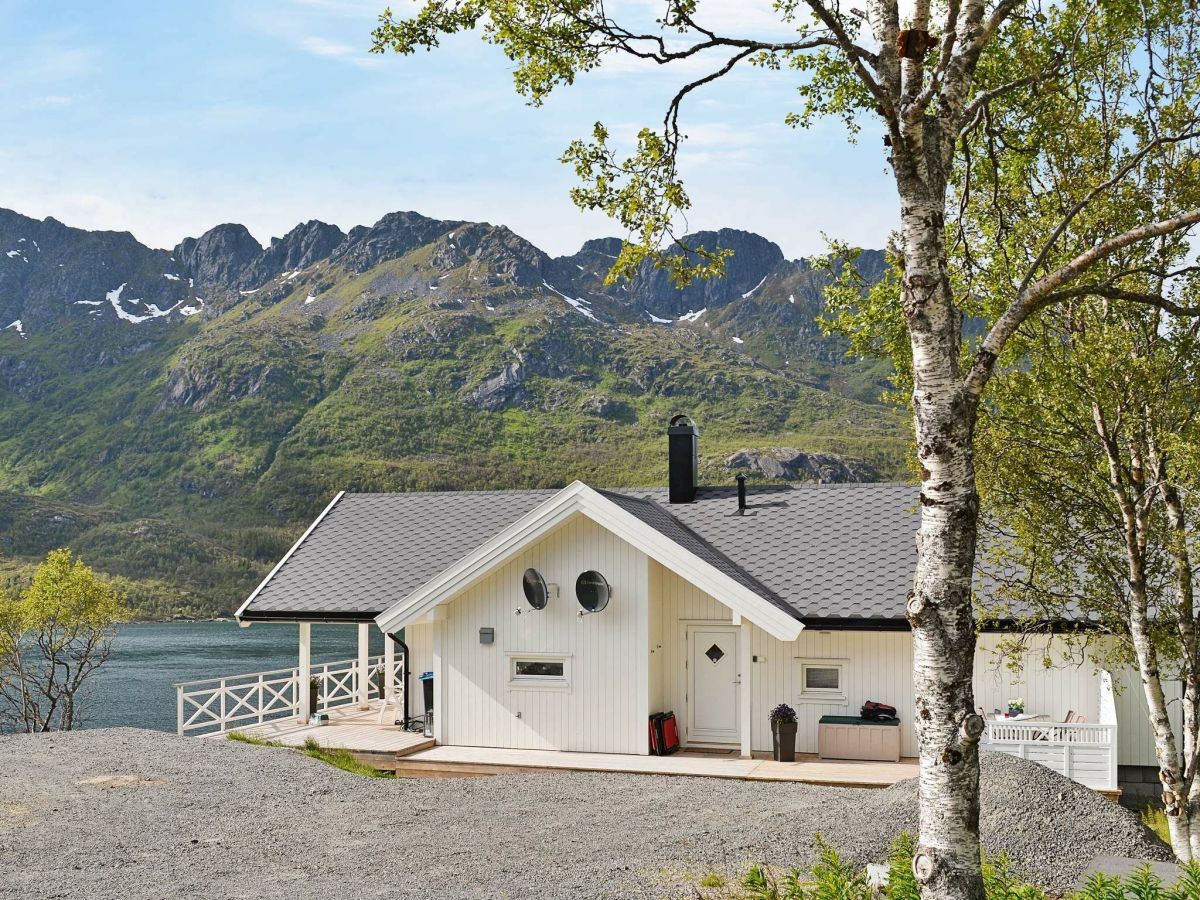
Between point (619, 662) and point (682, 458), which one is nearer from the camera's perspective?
point (619, 662)

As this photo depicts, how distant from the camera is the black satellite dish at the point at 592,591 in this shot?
1545 centimetres

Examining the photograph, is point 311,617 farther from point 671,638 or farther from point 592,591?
point 671,638

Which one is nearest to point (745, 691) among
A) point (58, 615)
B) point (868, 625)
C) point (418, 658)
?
point (868, 625)

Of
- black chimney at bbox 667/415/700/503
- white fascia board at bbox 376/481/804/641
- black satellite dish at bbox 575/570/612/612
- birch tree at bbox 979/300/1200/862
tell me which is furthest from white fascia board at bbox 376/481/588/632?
birch tree at bbox 979/300/1200/862

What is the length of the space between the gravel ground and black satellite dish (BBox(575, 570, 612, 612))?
2.27 meters

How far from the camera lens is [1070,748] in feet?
43.5

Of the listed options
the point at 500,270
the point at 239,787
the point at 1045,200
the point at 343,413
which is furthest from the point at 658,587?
the point at 500,270

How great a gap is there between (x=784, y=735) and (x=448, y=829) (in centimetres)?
512

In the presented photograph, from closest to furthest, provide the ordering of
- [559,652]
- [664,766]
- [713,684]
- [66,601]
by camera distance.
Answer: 1. [664,766]
2. [559,652]
3. [713,684]
4. [66,601]

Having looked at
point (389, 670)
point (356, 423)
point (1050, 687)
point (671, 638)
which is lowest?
point (389, 670)

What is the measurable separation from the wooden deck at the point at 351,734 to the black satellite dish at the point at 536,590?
2452mm

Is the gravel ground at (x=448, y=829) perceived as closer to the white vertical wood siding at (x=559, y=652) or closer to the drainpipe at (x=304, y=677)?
the white vertical wood siding at (x=559, y=652)

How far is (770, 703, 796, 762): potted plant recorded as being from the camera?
14609 millimetres

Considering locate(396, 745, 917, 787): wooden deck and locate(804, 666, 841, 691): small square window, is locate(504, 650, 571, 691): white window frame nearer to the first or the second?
locate(396, 745, 917, 787): wooden deck
